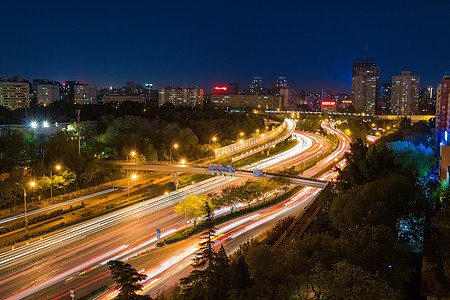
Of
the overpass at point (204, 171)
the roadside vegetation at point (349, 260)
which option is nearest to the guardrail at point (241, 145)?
the overpass at point (204, 171)

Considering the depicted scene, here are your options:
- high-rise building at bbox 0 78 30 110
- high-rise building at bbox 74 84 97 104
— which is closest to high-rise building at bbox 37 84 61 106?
high-rise building at bbox 74 84 97 104

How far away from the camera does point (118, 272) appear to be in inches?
Result: 427

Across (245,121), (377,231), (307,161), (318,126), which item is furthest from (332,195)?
(318,126)

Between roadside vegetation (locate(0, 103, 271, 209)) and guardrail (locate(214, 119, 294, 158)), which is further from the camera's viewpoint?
guardrail (locate(214, 119, 294, 158))

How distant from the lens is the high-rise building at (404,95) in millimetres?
131250

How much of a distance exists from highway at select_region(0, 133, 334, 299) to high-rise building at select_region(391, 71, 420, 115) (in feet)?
401

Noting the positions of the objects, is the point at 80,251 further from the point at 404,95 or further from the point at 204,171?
the point at 404,95

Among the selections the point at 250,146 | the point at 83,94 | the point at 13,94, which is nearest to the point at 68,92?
the point at 83,94

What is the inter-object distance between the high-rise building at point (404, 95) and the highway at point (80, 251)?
401 feet

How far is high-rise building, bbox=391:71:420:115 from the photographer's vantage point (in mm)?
131250

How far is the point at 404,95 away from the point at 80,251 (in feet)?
438

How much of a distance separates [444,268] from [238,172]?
2161 centimetres

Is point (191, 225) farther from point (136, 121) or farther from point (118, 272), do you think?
point (136, 121)

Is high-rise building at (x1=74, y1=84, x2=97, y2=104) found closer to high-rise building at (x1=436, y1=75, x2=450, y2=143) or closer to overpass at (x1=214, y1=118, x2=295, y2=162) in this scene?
overpass at (x1=214, y1=118, x2=295, y2=162)
